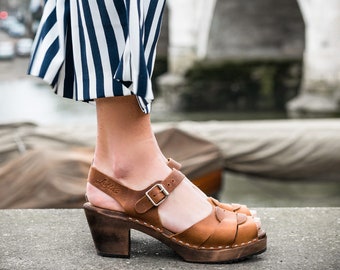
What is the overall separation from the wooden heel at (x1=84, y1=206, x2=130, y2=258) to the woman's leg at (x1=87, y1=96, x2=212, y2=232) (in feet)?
0.05

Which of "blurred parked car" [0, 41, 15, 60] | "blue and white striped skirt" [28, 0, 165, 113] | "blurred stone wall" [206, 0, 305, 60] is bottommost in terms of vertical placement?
"blurred stone wall" [206, 0, 305, 60]

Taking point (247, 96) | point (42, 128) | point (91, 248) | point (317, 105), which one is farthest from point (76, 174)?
point (247, 96)

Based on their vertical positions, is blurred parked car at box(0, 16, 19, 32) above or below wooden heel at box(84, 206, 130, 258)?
below

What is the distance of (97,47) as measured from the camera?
788mm

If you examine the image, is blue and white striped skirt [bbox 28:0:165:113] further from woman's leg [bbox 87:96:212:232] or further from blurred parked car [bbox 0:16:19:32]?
blurred parked car [bbox 0:16:19:32]

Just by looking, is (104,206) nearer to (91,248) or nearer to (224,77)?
(91,248)

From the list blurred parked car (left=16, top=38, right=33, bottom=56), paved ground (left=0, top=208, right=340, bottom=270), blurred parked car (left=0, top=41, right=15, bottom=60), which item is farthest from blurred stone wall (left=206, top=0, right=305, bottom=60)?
paved ground (left=0, top=208, right=340, bottom=270)

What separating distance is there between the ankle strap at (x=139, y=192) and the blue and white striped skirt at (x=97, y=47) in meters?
0.08

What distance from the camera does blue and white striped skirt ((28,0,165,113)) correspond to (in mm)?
756

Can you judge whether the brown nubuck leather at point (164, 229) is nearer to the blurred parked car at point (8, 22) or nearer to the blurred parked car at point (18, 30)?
the blurred parked car at point (18, 30)

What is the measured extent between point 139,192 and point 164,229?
0.05m

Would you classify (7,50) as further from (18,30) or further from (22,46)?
(22,46)

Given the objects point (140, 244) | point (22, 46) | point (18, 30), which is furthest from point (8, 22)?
point (140, 244)

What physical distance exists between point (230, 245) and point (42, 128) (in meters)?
2.21
